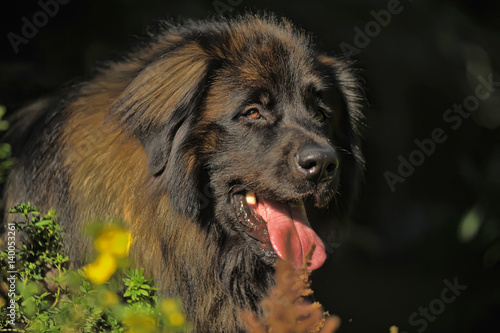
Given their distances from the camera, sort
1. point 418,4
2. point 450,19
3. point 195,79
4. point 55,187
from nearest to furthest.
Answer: point 195,79 < point 55,187 < point 450,19 < point 418,4

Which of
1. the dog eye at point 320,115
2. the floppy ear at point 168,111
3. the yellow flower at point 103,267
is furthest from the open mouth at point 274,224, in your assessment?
the yellow flower at point 103,267

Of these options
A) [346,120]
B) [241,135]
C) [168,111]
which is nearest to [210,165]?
[241,135]

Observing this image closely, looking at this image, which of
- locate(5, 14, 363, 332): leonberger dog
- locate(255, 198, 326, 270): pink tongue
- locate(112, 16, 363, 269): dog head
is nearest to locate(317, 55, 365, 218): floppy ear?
locate(5, 14, 363, 332): leonberger dog

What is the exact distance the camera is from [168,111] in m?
3.17

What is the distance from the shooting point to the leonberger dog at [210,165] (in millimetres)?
3092

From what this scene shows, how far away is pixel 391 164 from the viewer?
5.58 meters

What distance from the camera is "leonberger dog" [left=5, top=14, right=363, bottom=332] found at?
3.09 m

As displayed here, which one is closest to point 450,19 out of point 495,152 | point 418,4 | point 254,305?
point 418,4

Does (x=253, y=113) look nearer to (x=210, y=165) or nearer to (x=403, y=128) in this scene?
(x=210, y=165)

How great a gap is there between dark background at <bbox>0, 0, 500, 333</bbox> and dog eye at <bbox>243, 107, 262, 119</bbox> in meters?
1.57

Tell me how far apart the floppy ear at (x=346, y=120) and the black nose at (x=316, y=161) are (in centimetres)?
70

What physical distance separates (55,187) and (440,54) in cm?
326

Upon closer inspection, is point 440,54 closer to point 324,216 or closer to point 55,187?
point 324,216

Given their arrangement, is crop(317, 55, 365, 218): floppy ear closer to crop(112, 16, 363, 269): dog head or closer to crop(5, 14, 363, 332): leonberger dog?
crop(5, 14, 363, 332): leonberger dog
